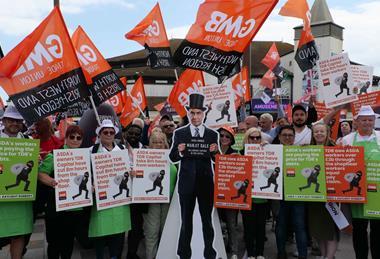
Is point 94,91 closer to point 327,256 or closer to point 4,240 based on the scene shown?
point 4,240

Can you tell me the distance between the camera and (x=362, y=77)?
8078mm

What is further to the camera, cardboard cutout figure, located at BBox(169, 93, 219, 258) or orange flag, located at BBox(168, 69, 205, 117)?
orange flag, located at BBox(168, 69, 205, 117)

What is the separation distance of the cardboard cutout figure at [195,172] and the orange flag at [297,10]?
157 inches

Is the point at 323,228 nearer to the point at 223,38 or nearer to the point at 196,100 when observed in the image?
the point at 196,100

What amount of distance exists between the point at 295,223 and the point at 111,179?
2.36m

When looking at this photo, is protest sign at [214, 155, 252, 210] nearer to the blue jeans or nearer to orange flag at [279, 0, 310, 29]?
the blue jeans

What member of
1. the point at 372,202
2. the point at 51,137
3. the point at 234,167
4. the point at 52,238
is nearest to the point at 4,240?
the point at 52,238

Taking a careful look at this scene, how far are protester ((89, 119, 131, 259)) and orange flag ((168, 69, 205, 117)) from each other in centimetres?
404

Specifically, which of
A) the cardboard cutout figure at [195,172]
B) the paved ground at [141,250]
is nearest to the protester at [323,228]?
the paved ground at [141,250]

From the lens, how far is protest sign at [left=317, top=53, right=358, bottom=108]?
6418 mm

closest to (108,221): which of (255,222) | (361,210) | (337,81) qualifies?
(255,222)

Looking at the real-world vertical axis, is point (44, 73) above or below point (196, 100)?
above

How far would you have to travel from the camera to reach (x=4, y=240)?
5133 mm

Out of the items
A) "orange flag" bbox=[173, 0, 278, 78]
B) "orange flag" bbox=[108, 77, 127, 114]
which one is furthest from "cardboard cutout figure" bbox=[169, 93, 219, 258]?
"orange flag" bbox=[108, 77, 127, 114]
